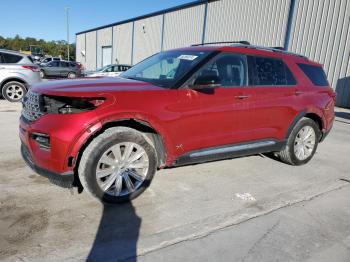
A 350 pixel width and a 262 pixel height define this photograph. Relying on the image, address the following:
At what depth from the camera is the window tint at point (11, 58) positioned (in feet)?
34.9

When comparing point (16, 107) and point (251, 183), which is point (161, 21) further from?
A: point (251, 183)

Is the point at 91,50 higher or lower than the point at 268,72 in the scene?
higher

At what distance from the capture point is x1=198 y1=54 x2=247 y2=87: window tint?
14.0ft

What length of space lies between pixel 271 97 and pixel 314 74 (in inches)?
53.0

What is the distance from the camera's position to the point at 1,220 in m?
3.17

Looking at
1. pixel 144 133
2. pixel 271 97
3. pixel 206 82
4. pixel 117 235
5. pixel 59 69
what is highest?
pixel 206 82

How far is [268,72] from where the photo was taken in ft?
16.0

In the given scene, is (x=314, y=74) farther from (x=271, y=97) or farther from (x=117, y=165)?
(x=117, y=165)

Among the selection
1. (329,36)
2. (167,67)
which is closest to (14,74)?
(167,67)

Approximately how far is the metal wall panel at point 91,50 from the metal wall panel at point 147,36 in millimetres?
11526

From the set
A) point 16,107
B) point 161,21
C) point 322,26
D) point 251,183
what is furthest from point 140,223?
point 161,21

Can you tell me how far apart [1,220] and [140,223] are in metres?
1.32

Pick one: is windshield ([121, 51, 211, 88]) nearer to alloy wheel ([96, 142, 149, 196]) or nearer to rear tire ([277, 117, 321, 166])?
alloy wheel ([96, 142, 149, 196])

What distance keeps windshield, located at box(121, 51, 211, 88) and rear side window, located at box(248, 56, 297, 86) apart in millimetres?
795
